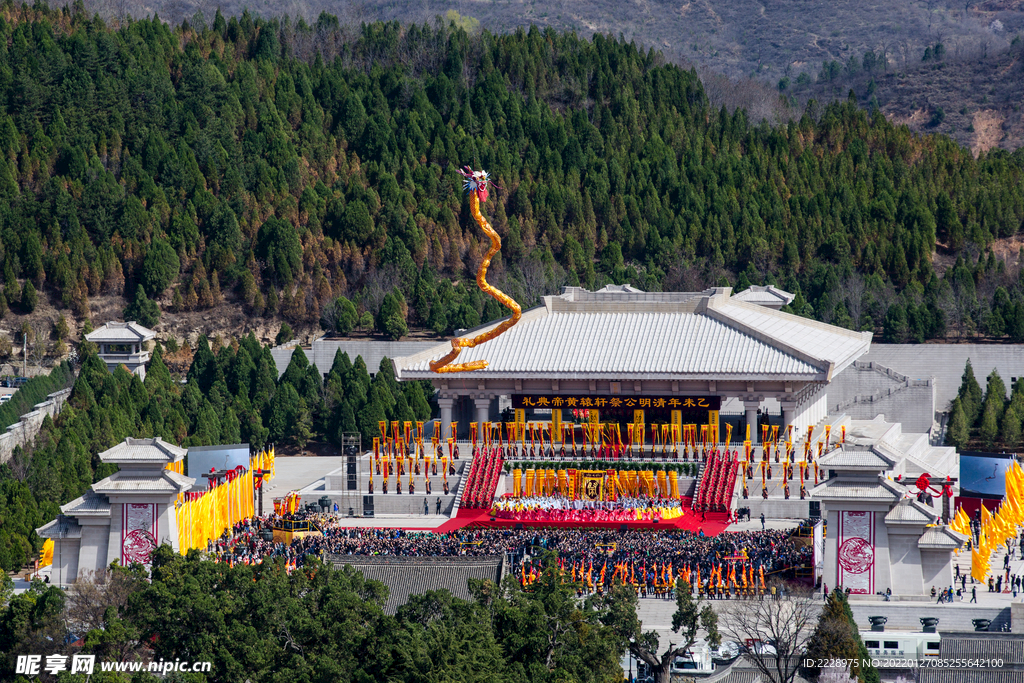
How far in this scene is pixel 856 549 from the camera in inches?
2238

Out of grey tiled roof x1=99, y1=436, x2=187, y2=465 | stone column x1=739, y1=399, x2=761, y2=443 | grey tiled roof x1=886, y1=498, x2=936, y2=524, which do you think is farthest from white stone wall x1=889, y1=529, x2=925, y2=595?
grey tiled roof x1=99, y1=436, x2=187, y2=465

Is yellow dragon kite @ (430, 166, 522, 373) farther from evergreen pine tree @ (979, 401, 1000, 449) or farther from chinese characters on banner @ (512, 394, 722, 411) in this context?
evergreen pine tree @ (979, 401, 1000, 449)

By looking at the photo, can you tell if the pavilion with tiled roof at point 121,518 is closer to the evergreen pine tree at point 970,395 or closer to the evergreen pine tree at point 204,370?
the evergreen pine tree at point 204,370

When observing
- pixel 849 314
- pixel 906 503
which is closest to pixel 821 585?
pixel 906 503

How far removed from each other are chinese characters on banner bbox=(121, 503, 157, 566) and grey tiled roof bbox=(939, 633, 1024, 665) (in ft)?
84.9

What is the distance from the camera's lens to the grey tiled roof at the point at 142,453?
200 feet

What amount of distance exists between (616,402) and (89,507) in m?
23.4

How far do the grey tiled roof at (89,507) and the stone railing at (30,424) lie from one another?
673 inches

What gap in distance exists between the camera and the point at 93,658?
44.9 m

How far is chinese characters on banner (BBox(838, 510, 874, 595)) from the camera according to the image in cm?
5672

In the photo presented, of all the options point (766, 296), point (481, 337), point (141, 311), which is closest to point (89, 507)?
point (481, 337)

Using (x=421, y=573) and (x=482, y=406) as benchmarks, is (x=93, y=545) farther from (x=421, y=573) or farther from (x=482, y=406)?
(x=482, y=406)

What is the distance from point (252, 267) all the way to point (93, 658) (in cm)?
7594

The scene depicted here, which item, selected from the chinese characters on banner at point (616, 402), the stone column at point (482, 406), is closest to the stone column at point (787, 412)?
the chinese characters on banner at point (616, 402)
